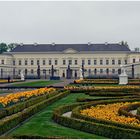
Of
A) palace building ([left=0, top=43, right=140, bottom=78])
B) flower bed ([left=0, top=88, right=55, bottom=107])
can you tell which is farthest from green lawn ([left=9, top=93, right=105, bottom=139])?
palace building ([left=0, top=43, right=140, bottom=78])

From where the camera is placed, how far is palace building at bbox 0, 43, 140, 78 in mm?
70562

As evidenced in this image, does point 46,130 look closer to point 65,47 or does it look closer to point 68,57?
point 68,57

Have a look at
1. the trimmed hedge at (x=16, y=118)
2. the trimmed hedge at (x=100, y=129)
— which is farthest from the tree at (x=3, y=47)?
the trimmed hedge at (x=100, y=129)

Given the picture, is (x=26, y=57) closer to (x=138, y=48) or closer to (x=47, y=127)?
(x=138, y=48)

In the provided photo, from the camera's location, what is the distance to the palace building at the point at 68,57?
232ft

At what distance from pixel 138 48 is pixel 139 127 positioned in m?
77.9

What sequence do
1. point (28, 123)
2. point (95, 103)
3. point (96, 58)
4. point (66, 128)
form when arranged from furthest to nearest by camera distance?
1. point (96, 58)
2. point (95, 103)
3. point (28, 123)
4. point (66, 128)

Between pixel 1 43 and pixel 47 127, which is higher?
pixel 1 43

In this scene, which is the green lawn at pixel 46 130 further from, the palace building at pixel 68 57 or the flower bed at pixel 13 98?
the palace building at pixel 68 57

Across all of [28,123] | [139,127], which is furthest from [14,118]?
[139,127]

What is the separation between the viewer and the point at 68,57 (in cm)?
7206

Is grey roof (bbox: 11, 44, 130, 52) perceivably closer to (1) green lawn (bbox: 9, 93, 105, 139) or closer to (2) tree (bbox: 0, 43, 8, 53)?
(2) tree (bbox: 0, 43, 8, 53)

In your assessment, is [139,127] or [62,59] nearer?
[139,127]

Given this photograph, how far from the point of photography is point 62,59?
72125mm
